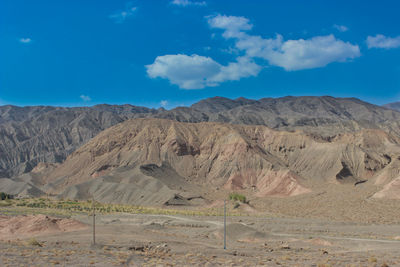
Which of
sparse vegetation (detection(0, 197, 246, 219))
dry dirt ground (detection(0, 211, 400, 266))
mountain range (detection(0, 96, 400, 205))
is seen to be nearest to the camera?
dry dirt ground (detection(0, 211, 400, 266))

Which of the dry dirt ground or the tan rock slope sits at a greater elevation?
the tan rock slope

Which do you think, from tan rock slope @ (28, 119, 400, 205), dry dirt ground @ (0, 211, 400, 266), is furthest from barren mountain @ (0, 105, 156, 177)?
dry dirt ground @ (0, 211, 400, 266)

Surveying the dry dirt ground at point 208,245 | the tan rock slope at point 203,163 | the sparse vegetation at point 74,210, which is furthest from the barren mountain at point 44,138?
the dry dirt ground at point 208,245

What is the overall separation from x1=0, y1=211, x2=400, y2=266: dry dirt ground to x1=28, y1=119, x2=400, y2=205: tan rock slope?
2733 centimetres

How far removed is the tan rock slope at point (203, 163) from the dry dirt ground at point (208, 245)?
2733 centimetres

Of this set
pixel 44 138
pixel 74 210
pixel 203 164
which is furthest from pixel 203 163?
pixel 44 138

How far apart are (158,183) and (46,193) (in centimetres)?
2885

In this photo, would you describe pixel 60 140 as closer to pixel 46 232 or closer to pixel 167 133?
pixel 167 133

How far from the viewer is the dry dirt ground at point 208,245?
1966cm

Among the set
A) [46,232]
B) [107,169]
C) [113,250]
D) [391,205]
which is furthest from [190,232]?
[107,169]

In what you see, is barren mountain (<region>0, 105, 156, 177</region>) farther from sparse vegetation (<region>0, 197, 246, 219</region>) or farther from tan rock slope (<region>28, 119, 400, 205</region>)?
sparse vegetation (<region>0, 197, 246, 219</region>)

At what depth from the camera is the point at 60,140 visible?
172750mm

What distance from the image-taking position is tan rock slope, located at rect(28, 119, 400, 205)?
78312 mm

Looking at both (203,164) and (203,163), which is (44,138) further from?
(203,164)
